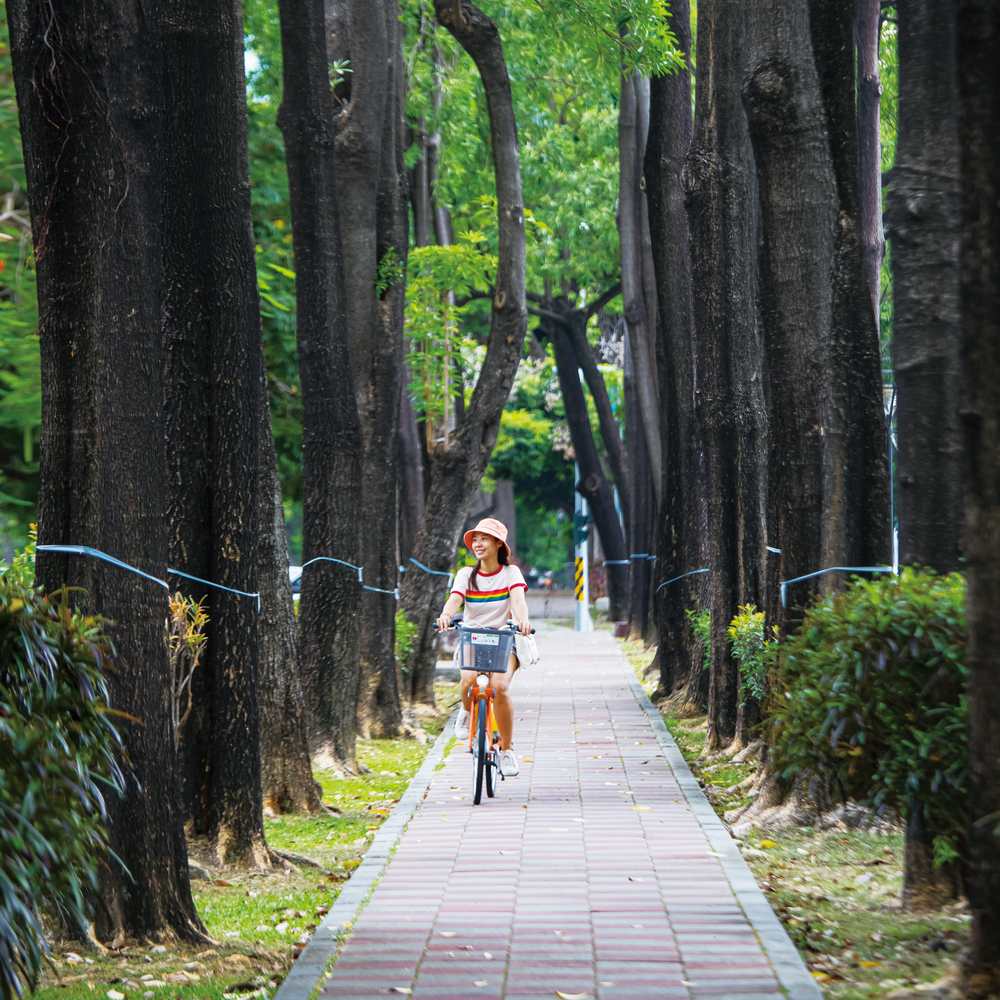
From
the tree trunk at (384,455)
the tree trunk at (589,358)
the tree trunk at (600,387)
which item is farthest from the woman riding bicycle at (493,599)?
the tree trunk at (589,358)

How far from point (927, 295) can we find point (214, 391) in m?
4.23

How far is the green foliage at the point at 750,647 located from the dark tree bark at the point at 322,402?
3463 mm

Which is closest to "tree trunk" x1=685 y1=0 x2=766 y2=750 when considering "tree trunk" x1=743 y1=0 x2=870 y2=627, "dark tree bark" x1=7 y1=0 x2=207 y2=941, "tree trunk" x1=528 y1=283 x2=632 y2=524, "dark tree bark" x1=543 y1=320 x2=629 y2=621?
"tree trunk" x1=743 y1=0 x2=870 y2=627

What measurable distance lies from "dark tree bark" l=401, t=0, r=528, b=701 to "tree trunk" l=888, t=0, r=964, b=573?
30.5ft

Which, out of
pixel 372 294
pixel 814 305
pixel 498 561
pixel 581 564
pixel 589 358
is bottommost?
pixel 581 564

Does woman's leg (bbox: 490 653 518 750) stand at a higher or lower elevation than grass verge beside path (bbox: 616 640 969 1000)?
higher

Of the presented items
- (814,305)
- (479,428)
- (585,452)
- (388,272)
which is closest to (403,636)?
(479,428)

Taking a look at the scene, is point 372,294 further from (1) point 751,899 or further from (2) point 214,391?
(1) point 751,899

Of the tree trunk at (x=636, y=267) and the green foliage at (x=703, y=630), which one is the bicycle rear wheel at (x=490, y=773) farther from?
the tree trunk at (x=636, y=267)

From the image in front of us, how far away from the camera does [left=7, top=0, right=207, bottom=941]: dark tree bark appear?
5.89 metres

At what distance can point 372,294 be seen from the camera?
13.7 metres

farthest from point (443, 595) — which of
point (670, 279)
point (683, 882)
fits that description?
point (683, 882)

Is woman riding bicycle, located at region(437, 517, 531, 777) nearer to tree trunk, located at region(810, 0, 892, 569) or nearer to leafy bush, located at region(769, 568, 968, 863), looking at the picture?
tree trunk, located at region(810, 0, 892, 569)

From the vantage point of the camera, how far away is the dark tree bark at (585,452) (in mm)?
30078
